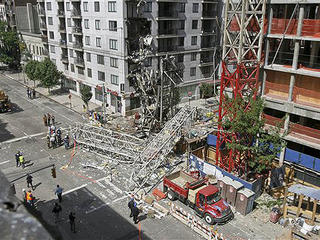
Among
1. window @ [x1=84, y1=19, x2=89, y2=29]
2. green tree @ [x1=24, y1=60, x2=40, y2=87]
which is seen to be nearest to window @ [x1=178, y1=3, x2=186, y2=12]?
window @ [x1=84, y1=19, x2=89, y2=29]

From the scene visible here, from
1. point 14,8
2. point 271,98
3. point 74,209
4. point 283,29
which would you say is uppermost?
point 14,8

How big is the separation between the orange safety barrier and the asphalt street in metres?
12.9

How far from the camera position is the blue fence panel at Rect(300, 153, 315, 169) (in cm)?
2532

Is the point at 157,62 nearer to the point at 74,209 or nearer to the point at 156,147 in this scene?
the point at 156,147

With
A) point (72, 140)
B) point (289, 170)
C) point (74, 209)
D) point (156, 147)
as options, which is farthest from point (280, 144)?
point (72, 140)

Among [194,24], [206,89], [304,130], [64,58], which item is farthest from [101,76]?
[304,130]

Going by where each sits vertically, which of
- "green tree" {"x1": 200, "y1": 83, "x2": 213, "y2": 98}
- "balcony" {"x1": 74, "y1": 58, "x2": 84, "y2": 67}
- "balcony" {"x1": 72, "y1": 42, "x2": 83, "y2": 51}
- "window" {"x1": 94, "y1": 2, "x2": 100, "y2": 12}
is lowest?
"green tree" {"x1": 200, "y1": 83, "x2": 213, "y2": 98}

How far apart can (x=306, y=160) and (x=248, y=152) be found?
186 inches

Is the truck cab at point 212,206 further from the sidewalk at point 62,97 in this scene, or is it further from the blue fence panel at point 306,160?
the sidewalk at point 62,97

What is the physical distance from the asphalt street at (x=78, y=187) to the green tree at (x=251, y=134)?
8.57 metres

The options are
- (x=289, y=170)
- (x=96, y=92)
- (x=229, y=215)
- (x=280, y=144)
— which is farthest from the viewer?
(x=96, y=92)

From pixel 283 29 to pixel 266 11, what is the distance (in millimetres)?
2573

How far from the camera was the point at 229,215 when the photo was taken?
72.6 ft

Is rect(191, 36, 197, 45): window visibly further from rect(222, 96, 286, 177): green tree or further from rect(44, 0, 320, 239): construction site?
rect(222, 96, 286, 177): green tree
